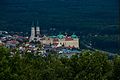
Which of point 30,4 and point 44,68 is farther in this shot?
point 30,4

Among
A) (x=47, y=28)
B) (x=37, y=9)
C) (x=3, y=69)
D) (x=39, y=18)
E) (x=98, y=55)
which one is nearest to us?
(x=3, y=69)

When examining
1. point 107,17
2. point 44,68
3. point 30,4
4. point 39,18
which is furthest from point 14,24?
point 44,68

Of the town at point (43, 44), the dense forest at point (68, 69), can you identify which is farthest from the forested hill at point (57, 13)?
the dense forest at point (68, 69)

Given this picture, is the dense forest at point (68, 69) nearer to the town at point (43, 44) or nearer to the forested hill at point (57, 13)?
the town at point (43, 44)

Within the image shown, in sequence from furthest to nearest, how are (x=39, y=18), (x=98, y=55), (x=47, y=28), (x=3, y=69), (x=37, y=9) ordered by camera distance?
(x=37, y=9)
(x=39, y=18)
(x=47, y=28)
(x=98, y=55)
(x=3, y=69)

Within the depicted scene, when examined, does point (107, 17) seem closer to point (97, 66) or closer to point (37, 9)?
point (37, 9)

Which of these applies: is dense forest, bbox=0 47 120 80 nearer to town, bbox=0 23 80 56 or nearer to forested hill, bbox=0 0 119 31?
town, bbox=0 23 80 56

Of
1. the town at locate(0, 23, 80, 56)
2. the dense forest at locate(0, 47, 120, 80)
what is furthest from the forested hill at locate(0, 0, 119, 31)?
the dense forest at locate(0, 47, 120, 80)

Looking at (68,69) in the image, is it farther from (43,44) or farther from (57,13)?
(57,13)

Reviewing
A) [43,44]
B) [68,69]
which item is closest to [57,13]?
[43,44]
